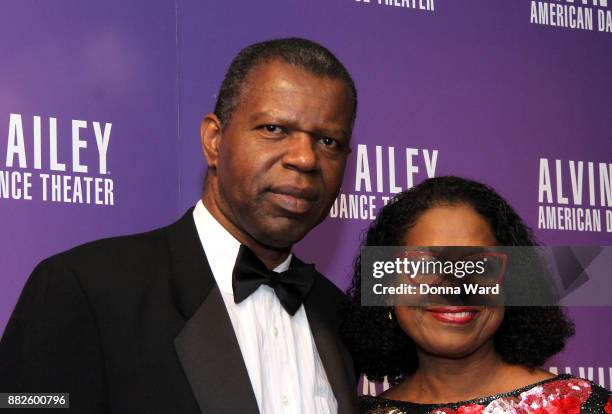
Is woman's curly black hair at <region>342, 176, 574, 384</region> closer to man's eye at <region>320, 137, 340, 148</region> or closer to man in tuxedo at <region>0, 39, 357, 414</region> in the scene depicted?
man in tuxedo at <region>0, 39, 357, 414</region>

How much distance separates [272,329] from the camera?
7.80ft

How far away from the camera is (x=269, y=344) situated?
2.34 m

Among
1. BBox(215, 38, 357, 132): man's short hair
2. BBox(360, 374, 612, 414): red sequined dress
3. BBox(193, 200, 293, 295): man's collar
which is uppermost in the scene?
BBox(215, 38, 357, 132): man's short hair

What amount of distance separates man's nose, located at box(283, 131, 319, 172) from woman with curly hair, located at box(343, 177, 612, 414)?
44cm

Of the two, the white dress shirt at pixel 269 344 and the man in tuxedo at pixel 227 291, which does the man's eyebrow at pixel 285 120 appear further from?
the white dress shirt at pixel 269 344

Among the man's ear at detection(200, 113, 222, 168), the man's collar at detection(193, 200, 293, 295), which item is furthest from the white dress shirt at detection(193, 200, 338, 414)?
the man's ear at detection(200, 113, 222, 168)

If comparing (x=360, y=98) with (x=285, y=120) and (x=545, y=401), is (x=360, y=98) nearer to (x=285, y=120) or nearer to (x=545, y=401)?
(x=285, y=120)

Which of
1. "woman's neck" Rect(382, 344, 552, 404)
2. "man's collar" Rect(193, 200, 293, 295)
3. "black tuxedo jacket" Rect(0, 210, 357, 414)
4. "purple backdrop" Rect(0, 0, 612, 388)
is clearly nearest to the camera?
"black tuxedo jacket" Rect(0, 210, 357, 414)

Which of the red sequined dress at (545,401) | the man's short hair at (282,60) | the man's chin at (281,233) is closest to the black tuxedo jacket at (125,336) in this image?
the man's chin at (281,233)

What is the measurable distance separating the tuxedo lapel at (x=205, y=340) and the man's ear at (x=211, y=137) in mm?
209

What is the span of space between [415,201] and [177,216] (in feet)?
2.55

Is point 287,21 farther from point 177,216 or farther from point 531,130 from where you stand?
point 531,130

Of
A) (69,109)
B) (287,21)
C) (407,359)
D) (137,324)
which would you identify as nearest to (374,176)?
(287,21)

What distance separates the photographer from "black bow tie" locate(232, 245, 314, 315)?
2344 mm
